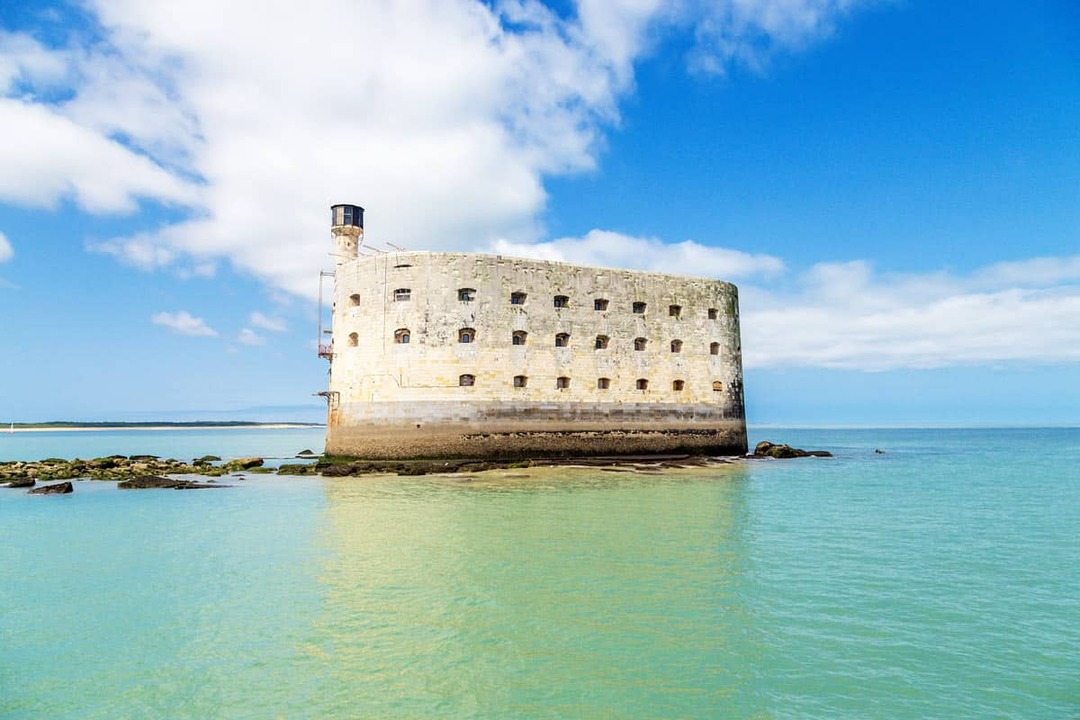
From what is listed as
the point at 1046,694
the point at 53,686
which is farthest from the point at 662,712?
the point at 53,686

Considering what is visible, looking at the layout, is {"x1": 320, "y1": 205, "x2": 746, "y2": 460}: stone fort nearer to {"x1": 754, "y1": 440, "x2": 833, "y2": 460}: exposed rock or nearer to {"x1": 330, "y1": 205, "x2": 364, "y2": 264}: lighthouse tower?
{"x1": 330, "y1": 205, "x2": 364, "y2": 264}: lighthouse tower

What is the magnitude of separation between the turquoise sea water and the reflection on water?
0.03 metres

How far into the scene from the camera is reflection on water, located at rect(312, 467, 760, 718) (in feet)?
17.1

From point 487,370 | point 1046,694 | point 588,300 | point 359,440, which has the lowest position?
point 1046,694

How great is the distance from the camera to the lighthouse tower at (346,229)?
1077 inches

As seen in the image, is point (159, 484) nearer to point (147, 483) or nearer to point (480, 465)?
point (147, 483)

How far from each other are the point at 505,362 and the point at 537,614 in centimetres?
1851

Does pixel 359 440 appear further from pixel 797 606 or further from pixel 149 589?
pixel 797 606

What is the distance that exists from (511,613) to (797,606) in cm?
314

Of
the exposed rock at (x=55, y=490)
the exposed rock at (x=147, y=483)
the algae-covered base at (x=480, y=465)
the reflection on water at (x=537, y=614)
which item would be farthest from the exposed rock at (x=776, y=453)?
the exposed rock at (x=55, y=490)

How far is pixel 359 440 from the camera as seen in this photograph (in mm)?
24781

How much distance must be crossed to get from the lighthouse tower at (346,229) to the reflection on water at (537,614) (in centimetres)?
1613

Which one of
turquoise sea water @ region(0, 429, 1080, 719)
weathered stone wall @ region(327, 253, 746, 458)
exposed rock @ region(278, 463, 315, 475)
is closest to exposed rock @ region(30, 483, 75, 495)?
turquoise sea water @ region(0, 429, 1080, 719)

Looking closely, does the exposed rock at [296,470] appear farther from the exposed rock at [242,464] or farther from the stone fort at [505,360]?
the exposed rock at [242,464]
